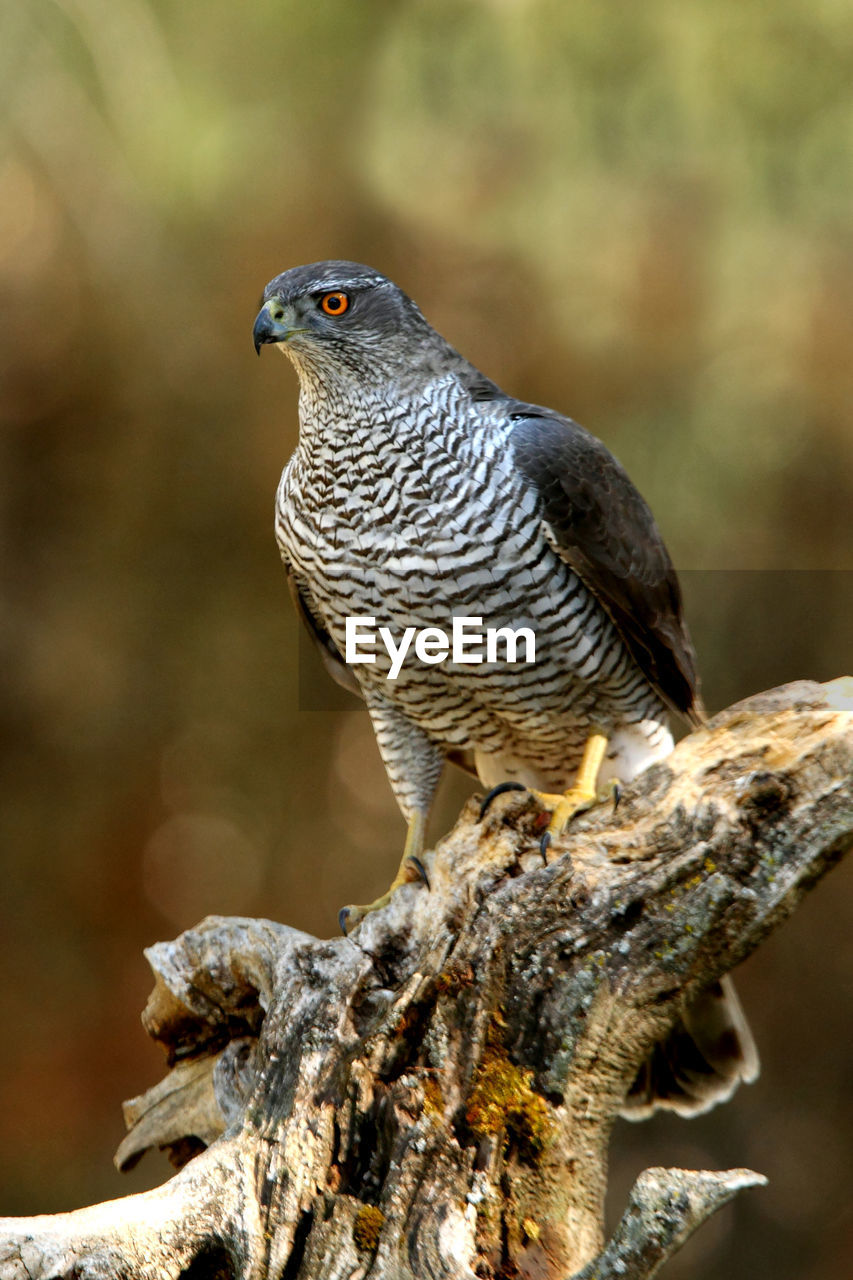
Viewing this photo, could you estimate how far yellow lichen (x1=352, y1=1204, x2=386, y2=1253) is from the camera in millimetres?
2061

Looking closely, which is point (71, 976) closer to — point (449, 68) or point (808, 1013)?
point (808, 1013)

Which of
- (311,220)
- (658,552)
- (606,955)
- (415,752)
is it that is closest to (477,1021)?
(606,955)

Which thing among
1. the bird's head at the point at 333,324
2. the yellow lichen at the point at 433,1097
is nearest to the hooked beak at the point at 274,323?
the bird's head at the point at 333,324

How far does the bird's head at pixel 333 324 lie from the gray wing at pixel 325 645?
617 mm

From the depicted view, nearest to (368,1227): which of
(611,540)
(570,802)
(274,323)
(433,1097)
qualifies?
(433,1097)

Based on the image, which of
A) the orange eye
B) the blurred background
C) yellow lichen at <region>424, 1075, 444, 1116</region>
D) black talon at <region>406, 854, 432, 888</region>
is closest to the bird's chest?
the orange eye

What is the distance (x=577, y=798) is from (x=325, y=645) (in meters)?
0.93

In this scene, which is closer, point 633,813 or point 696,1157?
point 633,813

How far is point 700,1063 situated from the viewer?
2.88 metres

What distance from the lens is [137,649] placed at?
461 cm

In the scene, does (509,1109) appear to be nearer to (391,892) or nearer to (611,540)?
(391,892)

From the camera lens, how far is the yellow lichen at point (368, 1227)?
206 cm

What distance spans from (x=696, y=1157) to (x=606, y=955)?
2.93 meters

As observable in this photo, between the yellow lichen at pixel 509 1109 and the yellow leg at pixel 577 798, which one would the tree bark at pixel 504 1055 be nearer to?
the yellow lichen at pixel 509 1109
